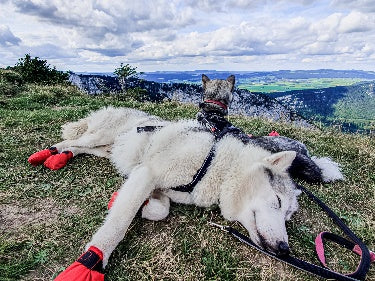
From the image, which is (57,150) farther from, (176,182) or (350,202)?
(350,202)

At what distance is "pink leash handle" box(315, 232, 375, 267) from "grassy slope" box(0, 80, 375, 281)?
12 cm

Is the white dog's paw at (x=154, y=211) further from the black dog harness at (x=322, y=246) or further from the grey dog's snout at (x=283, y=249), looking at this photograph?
the grey dog's snout at (x=283, y=249)

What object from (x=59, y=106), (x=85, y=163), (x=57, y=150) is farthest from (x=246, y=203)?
(x=59, y=106)

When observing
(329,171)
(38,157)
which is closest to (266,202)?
(329,171)

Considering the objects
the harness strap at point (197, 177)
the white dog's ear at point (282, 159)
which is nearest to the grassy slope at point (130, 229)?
the harness strap at point (197, 177)

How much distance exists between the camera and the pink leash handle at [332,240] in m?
3.70

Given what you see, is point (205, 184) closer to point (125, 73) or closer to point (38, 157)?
point (38, 157)

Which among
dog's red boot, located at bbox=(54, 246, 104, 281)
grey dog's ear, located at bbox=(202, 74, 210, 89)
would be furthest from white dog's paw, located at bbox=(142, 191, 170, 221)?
grey dog's ear, located at bbox=(202, 74, 210, 89)

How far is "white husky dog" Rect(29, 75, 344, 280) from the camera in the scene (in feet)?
11.4

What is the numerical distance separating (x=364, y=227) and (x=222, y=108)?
4.55 metres

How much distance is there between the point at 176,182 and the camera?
13.5 feet

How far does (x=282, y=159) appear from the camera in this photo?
3.88 metres

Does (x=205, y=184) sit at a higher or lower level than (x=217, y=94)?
lower

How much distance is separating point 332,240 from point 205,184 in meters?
1.98
